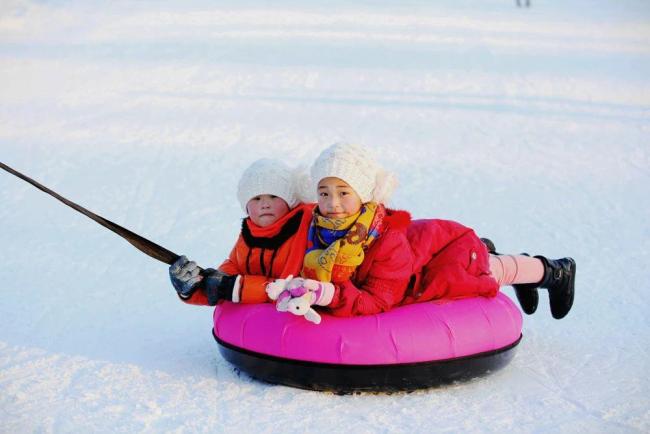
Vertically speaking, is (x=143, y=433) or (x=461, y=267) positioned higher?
(x=461, y=267)

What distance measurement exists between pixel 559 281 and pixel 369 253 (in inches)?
39.2

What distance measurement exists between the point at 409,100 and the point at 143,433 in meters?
7.53

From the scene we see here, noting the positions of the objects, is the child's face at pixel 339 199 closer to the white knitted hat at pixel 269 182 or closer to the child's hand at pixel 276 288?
the white knitted hat at pixel 269 182

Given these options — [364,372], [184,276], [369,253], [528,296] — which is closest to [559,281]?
[528,296]

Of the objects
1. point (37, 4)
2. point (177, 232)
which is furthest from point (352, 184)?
point (37, 4)

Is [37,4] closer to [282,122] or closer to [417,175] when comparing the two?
[282,122]

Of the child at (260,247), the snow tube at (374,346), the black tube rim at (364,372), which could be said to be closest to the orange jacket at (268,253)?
the child at (260,247)

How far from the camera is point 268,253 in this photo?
3.80m

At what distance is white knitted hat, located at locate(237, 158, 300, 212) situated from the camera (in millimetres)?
3771

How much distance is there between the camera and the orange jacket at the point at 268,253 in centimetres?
370

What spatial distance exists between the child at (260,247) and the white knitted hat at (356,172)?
0.15 m

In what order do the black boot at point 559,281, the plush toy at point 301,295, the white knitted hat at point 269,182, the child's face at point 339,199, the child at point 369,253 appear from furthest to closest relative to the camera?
the black boot at point 559,281, the white knitted hat at point 269,182, the child's face at point 339,199, the child at point 369,253, the plush toy at point 301,295

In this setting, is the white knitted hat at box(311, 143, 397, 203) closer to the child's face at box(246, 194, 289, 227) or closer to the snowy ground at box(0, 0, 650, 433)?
the child's face at box(246, 194, 289, 227)

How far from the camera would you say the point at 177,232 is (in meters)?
6.49
